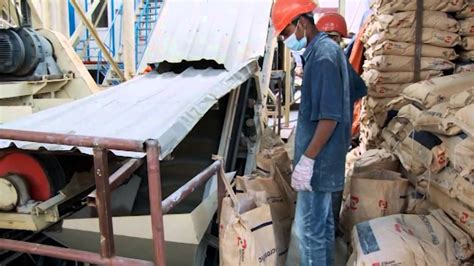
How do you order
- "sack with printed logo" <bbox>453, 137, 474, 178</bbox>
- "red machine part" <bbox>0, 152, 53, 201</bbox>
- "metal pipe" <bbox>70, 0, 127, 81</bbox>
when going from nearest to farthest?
1. "sack with printed logo" <bbox>453, 137, 474, 178</bbox>
2. "red machine part" <bbox>0, 152, 53, 201</bbox>
3. "metal pipe" <bbox>70, 0, 127, 81</bbox>

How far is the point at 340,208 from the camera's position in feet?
9.75

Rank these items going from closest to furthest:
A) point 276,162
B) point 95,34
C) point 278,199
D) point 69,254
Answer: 1. point 69,254
2. point 278,199
3. point 276,162
4. point 95,34

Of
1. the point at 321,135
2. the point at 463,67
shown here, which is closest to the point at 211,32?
the point at 321,135

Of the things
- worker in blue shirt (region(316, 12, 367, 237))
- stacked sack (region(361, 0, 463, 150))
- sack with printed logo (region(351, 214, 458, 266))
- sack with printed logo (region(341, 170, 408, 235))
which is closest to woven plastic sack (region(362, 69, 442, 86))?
stacked sack (region(361, 0, 463, 150))

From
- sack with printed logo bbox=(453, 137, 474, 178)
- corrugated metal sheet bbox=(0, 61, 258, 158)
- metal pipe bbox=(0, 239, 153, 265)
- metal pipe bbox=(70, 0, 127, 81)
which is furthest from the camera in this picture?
metal pipe bbox=(70, 0, 127, 81)

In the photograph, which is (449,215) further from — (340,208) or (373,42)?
(373,42)

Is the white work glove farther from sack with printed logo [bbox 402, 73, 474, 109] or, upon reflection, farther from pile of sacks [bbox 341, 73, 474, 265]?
sack with printed logo [bbox 402, 73, 474, 109]

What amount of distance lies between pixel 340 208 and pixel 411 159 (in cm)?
57

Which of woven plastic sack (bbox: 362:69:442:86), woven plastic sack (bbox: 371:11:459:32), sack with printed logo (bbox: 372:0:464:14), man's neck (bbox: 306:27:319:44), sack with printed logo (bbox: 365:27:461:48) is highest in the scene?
sack with printed logo (bbox: 372:0:464:14)

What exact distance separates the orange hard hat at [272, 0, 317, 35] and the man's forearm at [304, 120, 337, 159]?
610mm

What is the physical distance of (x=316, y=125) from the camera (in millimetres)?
2350

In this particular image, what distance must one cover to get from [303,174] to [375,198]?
2.32 ft

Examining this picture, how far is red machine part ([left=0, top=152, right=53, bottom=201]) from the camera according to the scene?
87.7 inches

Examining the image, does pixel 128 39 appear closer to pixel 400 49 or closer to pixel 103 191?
pixel 400 49
